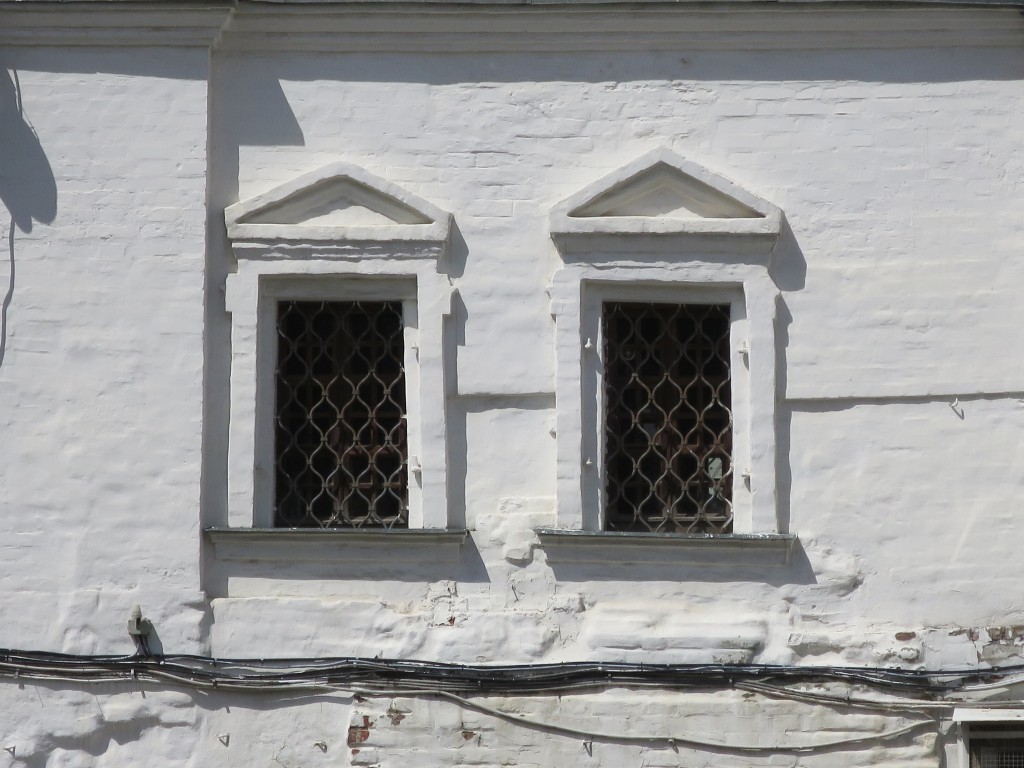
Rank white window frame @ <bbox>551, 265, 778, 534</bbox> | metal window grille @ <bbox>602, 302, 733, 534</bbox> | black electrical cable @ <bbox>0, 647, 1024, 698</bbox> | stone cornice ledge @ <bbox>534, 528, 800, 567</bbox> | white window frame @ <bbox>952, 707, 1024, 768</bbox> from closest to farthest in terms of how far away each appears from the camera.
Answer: white window frame @ <bbox>952, 707, 1024, 768</bbox>, black electrical cable @ <bbox>0, 647, 1024, 698</bbox>, stone cornice ledge @ <bbox>534, 528, 800, 567</bbox>, white window frame @ <bbox>551, 265, 778, 534</bbox>, metal window grille @ <bbox>602, 302, 733, 534</bbox>

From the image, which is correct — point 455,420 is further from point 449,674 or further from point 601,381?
point 449,674

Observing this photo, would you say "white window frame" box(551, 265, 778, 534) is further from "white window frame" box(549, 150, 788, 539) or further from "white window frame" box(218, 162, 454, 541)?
"white window frame" box(218, 162, 454, 541)

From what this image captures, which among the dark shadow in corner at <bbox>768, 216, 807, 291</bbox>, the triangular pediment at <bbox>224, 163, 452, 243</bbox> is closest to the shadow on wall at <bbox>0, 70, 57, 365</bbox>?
the triangular pediment at <bbox>224, 163, 452, 243</bbox>

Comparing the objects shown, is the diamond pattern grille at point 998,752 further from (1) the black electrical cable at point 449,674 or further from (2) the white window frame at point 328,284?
(2) the white window frame at point 328,284

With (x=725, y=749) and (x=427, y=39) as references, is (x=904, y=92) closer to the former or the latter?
(x=427, y=39)

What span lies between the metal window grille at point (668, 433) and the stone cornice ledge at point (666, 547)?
0.17m

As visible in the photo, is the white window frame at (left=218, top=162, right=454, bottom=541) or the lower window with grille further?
the white window frame at (left=218, top=162, right=454, bottom=541)

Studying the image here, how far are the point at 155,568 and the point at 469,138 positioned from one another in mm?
2623

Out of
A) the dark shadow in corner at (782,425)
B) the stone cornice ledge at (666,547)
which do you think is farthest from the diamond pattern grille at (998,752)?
A: the dark shadow in corner at (782,425)

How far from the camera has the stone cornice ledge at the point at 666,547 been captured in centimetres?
897

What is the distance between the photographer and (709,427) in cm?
923

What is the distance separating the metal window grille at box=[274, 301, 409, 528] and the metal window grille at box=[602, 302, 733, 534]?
1043mm

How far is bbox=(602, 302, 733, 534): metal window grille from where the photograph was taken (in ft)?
30.1

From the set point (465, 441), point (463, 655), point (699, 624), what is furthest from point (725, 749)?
point (465, 441)
